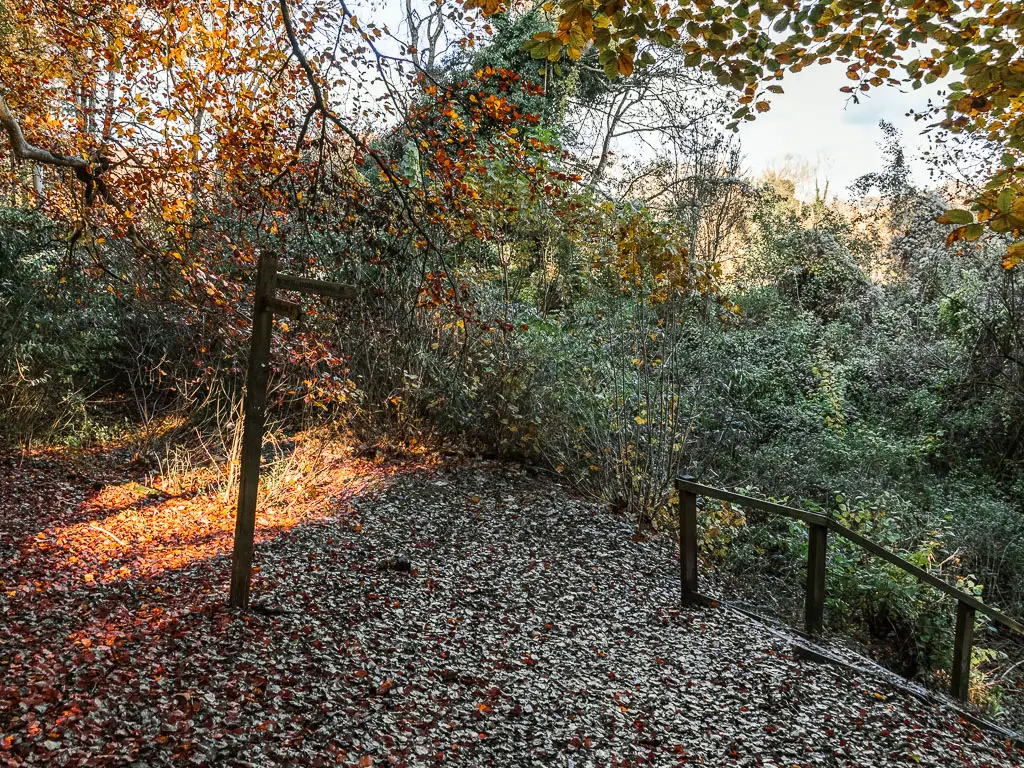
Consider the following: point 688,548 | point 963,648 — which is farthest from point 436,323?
point 963,648

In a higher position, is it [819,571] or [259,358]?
[259,358]

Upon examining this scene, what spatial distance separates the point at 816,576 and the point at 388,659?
285cm

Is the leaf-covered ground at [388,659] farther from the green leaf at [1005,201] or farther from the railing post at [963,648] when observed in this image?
the green leaf at [1005,201]

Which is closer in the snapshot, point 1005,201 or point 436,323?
point 1005,201

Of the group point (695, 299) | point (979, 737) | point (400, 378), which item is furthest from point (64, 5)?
point (979, 737)

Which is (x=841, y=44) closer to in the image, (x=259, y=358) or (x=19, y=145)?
(x=259, y=358)

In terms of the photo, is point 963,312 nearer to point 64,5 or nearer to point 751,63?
point 751,63

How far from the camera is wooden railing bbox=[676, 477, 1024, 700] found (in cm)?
399

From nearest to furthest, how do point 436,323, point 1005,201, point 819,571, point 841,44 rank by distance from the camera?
point 1005,201 < point 841,44 < point 819,571 < point 436,323

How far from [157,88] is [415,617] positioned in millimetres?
6769

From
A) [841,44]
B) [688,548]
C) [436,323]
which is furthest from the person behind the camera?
[436,323]

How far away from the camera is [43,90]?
739 cm

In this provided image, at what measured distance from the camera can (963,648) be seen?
4188 millimetres

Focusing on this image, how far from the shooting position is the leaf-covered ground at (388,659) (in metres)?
2.78
